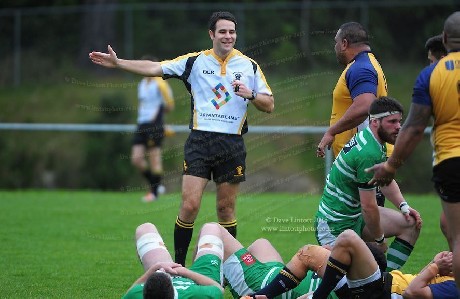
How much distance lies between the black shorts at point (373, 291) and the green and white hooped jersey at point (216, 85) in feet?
8.37

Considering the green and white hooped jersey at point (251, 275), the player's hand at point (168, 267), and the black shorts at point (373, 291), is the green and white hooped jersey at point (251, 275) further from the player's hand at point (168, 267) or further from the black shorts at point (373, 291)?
the player's hand at point (168, 267)

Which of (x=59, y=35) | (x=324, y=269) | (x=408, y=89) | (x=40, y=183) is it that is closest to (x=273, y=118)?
(x=408, y=89)

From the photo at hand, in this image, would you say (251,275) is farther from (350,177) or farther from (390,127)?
(390,127)

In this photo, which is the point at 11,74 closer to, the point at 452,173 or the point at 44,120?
the point at 44,120

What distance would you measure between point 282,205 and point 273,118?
4722 mm

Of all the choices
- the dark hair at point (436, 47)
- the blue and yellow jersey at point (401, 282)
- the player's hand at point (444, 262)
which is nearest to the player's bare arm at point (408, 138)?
the player's hand at point (444, 262)

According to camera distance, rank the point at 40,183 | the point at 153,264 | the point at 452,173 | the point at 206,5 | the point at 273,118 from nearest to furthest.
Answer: the point at 452,173 → the point at 153,264 → the point at 273,118 → the point at 40,183 → the point at 206,5

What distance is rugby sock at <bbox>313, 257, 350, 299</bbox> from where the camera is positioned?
6479 millimetres

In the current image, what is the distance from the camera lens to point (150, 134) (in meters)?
15.6

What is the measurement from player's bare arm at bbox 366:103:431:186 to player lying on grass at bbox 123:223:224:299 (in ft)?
4.30

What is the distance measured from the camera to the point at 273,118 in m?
18.6

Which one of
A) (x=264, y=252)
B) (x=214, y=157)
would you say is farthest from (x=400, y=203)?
(x=214, y=157)

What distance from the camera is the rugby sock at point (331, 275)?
21.3ft

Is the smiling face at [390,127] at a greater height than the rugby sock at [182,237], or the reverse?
the smiling face at [390,127]
